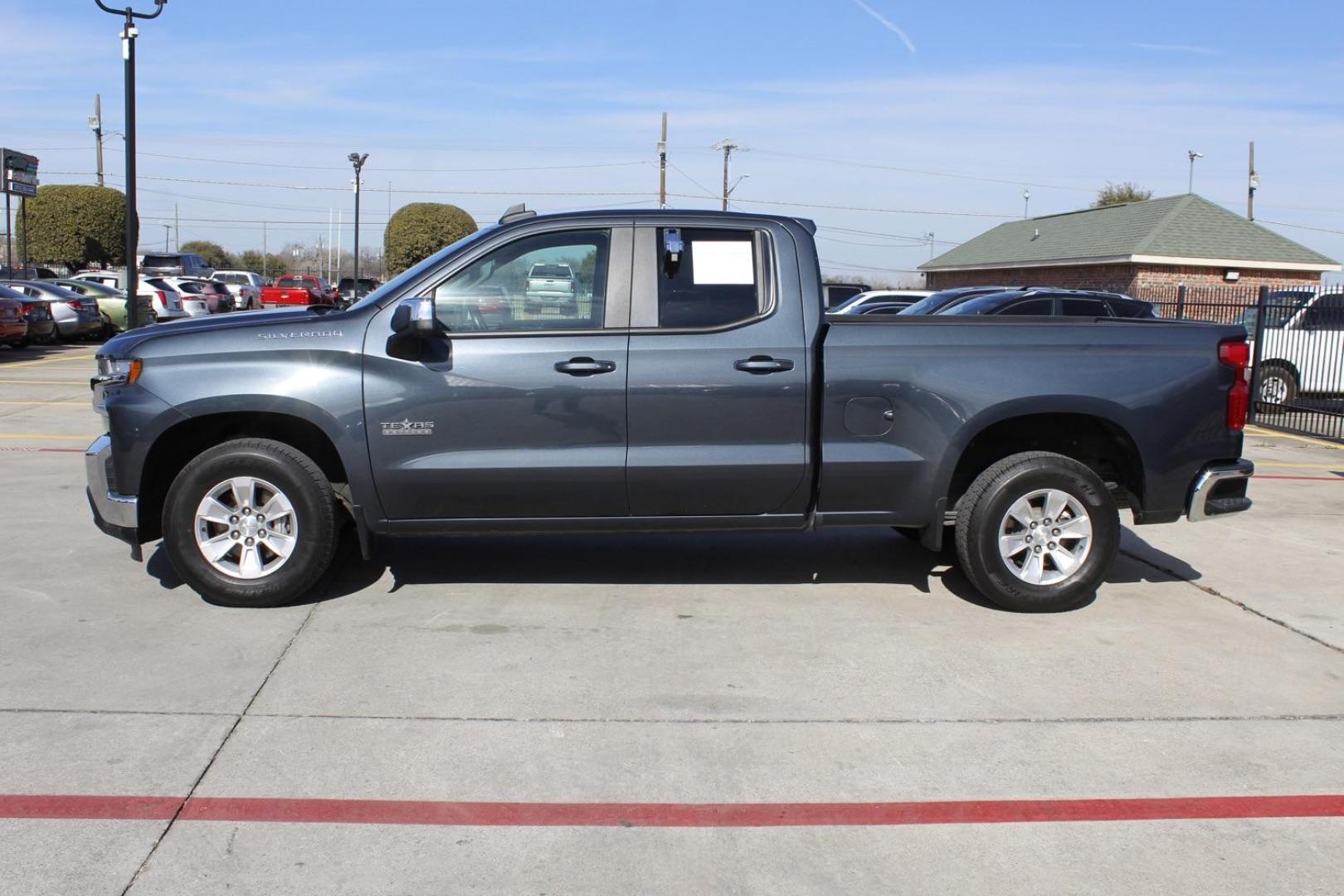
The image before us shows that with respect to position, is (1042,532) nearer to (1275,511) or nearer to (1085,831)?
(1085,831)

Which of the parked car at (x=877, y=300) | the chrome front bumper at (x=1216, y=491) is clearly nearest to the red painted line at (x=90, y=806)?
the chrome front bumper at (x=1216, y=491)

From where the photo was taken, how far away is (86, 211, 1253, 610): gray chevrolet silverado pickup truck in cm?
575

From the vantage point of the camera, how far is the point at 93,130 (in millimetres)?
58000

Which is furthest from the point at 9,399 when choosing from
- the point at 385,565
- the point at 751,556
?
the point at 751,556

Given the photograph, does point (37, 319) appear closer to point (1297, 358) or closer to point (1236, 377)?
point (1297, 358)

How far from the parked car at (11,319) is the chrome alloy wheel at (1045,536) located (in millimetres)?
20815

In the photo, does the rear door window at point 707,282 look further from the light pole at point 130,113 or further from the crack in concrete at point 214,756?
the light pole at point 130,113

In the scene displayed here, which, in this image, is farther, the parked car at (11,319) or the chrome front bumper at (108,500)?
the parked car at (11,319)

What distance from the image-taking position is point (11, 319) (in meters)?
21.8

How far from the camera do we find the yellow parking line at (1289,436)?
13891 millimetres

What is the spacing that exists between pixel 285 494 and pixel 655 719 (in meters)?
2.35

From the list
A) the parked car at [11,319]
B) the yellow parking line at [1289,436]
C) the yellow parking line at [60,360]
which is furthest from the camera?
the parked car at [11,319]

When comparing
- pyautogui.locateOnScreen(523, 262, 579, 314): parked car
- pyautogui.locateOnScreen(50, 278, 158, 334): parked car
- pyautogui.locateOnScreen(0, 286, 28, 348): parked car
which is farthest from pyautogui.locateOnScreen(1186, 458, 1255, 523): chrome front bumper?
pyautogui.locateOnScreen(50, 278, 158, 334): parked car

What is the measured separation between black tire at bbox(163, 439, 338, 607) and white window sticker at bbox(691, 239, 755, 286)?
215cm
